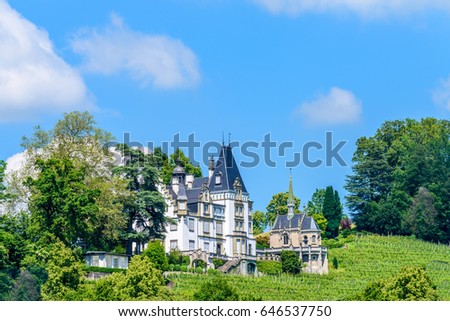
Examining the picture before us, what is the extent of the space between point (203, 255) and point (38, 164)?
15.7 m

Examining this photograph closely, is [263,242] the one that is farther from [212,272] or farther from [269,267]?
[212,272]

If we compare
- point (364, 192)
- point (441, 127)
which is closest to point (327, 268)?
point (364, 192)

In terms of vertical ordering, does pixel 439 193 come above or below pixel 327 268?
above

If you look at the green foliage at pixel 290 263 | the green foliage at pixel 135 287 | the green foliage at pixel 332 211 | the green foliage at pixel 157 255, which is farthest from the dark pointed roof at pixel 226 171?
the green foliage at pixel 135 287

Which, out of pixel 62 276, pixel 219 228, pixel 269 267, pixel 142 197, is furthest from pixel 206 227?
pixel 62 276

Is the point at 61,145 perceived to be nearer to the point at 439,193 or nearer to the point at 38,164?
the point at 38,164

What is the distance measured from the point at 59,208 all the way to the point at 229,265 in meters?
16.8

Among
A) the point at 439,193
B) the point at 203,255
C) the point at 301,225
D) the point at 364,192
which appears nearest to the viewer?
the point at 203,255

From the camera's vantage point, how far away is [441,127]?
114875 mm

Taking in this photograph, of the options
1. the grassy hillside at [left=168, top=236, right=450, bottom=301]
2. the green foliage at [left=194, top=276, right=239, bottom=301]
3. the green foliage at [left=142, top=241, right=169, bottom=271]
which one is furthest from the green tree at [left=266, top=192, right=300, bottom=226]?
the green foliage at [left=194, top=276, right=239, bottom=301]

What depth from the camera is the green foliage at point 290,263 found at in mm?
86500

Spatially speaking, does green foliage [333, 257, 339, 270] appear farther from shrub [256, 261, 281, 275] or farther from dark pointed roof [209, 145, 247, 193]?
dark pointed roof [209, 145, 247, 193]

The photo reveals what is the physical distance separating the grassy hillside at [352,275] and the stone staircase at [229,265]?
2.80m

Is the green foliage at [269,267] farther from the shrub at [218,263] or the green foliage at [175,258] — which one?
the green foliage at [175,258]
